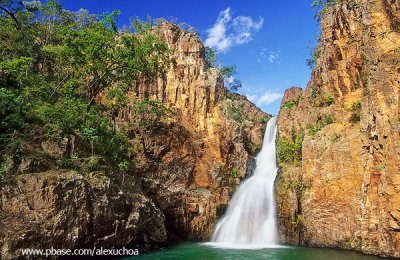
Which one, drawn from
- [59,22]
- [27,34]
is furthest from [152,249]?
[59,22]

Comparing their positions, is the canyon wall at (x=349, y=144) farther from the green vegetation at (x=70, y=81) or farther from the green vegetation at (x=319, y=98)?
the green vegetation at (x=70, y=81)

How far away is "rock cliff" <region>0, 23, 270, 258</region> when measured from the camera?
1427 cm

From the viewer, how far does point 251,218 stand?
2494cm

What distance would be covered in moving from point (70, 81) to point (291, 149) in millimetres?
18051

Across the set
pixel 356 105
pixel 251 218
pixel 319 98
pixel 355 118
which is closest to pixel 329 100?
pixel 319 98

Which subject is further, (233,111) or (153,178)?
(233,111)

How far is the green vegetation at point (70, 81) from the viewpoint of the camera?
55.8 ft

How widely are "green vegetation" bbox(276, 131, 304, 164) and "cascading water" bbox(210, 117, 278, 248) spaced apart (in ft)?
6.51

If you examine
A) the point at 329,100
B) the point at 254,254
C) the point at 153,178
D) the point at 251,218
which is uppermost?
the point at 329,100

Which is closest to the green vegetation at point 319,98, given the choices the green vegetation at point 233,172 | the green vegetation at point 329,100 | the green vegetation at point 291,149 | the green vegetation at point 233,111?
the green vegetation at point 329,100

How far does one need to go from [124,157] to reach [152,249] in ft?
26.5

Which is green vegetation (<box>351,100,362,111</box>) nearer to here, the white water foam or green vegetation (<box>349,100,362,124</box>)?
green vegetation (<box>349,100,362,124</box>)

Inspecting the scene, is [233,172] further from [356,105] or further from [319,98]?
[356,105]

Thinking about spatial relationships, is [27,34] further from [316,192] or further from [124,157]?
[316,192]
